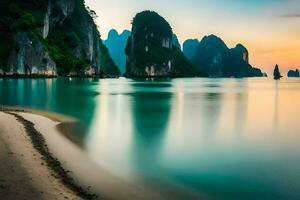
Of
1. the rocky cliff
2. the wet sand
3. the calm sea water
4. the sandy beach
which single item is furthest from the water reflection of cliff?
the rocky cliff

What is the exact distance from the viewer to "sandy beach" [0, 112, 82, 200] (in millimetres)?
9465

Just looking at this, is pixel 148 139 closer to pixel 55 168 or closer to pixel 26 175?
pixel 55 168

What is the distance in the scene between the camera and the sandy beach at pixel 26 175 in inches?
373

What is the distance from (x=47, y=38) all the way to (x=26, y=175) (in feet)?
456

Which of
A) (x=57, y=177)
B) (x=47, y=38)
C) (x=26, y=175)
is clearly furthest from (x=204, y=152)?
(x=47, y=38)

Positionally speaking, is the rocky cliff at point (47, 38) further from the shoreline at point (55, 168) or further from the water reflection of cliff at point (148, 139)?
the shoreline at point (55, 168)

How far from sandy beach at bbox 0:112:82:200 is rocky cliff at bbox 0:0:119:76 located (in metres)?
102

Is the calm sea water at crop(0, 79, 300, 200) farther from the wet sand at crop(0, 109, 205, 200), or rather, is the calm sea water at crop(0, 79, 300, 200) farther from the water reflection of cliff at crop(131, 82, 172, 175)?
the wet sand at crop(0, 109, 205, 200)

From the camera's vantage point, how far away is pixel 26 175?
10.9 m

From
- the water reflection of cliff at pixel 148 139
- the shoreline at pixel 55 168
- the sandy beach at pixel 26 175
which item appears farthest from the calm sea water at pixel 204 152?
the sandy beach at pixel 26 175

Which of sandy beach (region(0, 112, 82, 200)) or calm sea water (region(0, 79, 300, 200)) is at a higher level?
sandy beach (region(0, 112, 82, 200))

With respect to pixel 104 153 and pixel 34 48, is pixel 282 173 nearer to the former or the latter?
pixel 104 153

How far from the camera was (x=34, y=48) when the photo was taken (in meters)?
116

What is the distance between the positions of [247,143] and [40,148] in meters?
10.6
